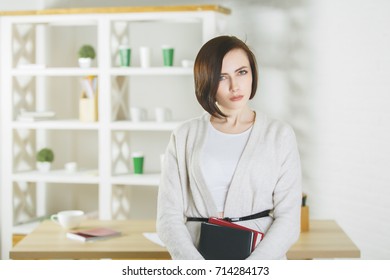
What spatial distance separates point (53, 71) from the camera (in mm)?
3203

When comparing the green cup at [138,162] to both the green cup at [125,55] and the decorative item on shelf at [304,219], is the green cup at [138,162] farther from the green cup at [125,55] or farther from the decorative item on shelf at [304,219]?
the decorative item on shelf at [304,219]

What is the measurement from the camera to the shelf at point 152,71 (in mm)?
3078

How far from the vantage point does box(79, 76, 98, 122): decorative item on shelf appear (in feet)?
10.5

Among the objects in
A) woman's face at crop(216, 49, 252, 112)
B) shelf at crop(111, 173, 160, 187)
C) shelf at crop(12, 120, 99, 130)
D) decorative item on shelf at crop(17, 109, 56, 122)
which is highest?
woman's face at crop(216, 49, 252, 112)

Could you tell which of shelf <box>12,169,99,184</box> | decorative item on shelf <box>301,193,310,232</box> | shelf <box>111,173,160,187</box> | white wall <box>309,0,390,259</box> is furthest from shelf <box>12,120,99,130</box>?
decorative item on shelf <box>301,193,310,232</box>

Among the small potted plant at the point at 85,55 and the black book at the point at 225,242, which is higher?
the small potted plant at the point at 85,55

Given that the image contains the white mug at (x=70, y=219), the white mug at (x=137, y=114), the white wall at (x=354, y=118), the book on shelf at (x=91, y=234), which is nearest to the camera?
the book on shelf at (x=91, y=234)

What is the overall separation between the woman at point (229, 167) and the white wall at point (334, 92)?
102cm

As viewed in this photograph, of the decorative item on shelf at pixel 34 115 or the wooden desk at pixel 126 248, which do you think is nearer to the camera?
the wooden desk at pixel 126 248

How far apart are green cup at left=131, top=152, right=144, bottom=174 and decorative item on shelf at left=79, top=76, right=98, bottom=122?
26cm

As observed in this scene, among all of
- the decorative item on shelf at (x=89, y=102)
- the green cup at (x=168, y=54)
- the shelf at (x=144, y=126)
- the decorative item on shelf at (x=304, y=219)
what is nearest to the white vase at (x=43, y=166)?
the decorative item on shelf at (x=89, y=102)

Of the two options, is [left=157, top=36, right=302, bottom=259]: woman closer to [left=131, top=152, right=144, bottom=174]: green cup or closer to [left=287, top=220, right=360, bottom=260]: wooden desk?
[left=287, top=220, right=360, bottom=260]: wooden desk

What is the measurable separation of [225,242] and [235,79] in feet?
1.11
